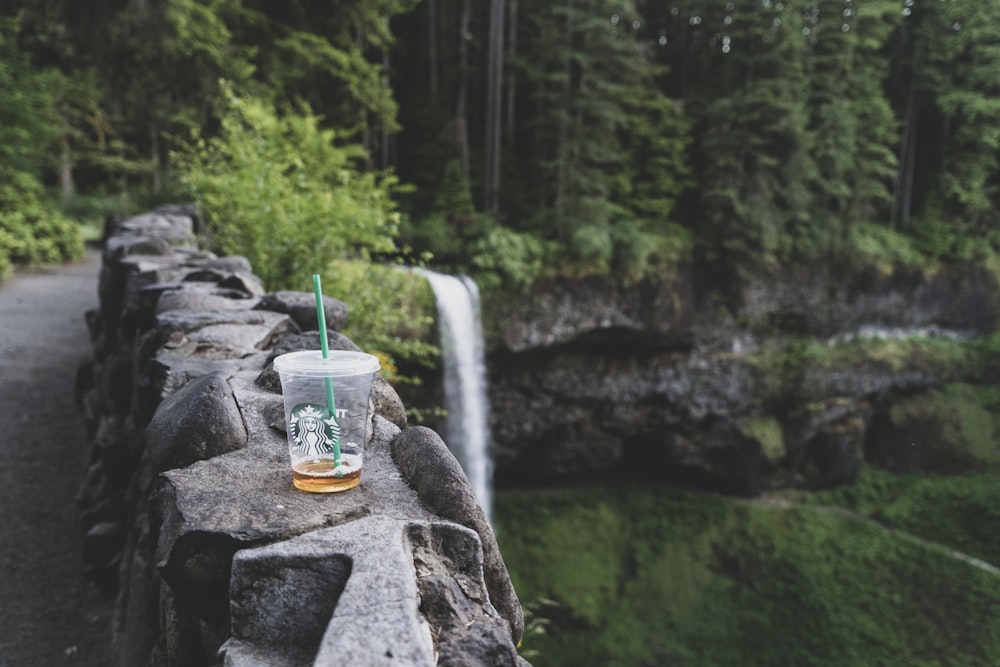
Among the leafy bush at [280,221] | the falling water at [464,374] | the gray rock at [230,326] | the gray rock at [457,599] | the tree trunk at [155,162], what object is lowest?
the falling water at [464,374]

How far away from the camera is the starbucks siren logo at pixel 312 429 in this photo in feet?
4.75

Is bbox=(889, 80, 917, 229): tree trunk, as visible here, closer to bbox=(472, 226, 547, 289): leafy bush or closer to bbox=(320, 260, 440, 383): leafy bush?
bbox=(472, 226, 547, 289): leafy bush

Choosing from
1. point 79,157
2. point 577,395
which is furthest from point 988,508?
point 79,157

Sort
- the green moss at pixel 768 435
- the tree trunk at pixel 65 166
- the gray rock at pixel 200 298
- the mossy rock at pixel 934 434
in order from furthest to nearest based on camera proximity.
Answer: the tree trunk at pixel 65 166 < the mossy rock at pixel 934 434 < the green moss at pixel 768 435 < the gray rock at pixel 200 298

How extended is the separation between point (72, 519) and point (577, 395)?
12.4 metres

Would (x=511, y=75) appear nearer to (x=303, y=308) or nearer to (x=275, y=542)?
(x=303, y=308)

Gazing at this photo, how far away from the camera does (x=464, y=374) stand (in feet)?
38.9

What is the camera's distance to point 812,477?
16266 millimetres

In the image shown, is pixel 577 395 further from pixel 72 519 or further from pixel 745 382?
pixel 72 519

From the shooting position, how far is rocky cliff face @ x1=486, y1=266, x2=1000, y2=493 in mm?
14383

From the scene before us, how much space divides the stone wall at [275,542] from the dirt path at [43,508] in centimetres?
23

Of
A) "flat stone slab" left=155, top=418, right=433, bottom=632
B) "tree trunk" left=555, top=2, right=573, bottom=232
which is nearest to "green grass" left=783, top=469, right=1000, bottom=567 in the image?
"tree trunk" left=555, top=2, right=573, bottom=232

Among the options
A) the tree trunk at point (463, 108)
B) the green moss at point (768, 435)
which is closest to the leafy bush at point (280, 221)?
the tree trunk at point (463, 108)

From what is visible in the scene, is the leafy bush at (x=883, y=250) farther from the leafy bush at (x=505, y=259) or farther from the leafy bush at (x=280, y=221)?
the leafy bush at (x=280, y=221)
